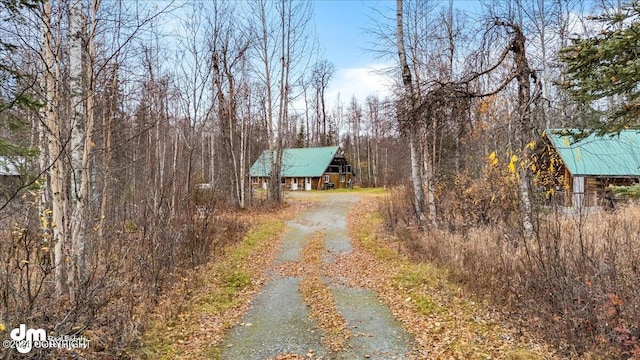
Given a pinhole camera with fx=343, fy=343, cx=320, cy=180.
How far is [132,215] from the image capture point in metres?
8.66

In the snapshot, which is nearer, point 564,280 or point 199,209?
point 564,280

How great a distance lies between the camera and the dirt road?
4598 millimetres

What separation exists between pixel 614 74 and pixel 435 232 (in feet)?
18.5

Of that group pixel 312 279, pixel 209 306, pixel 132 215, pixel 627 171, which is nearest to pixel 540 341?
pixel 312 279

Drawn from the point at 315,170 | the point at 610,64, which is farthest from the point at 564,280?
the point at 315,170

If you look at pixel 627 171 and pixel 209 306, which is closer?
pixel 209 306

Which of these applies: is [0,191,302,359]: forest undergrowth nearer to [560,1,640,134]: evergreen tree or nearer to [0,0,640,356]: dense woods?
[0,0,640,356]: dense woods

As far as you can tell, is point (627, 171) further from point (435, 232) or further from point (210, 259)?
point (210, 259)

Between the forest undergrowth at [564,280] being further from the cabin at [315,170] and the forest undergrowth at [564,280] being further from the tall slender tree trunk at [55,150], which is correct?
the cabin at [315,170]

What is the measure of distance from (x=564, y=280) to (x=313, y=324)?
3.66m

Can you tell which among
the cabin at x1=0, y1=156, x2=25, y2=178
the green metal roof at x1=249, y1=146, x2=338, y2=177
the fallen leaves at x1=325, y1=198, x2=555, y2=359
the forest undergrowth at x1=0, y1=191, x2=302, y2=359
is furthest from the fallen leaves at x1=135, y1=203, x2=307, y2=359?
the green metal roof at x1=249, y1=146, x2=338, y2=177

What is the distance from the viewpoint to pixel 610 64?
15.5ft

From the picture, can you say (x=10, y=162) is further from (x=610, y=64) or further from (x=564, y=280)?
(x=610, y=64)

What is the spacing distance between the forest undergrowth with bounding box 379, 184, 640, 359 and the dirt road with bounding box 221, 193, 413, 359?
1818mm
